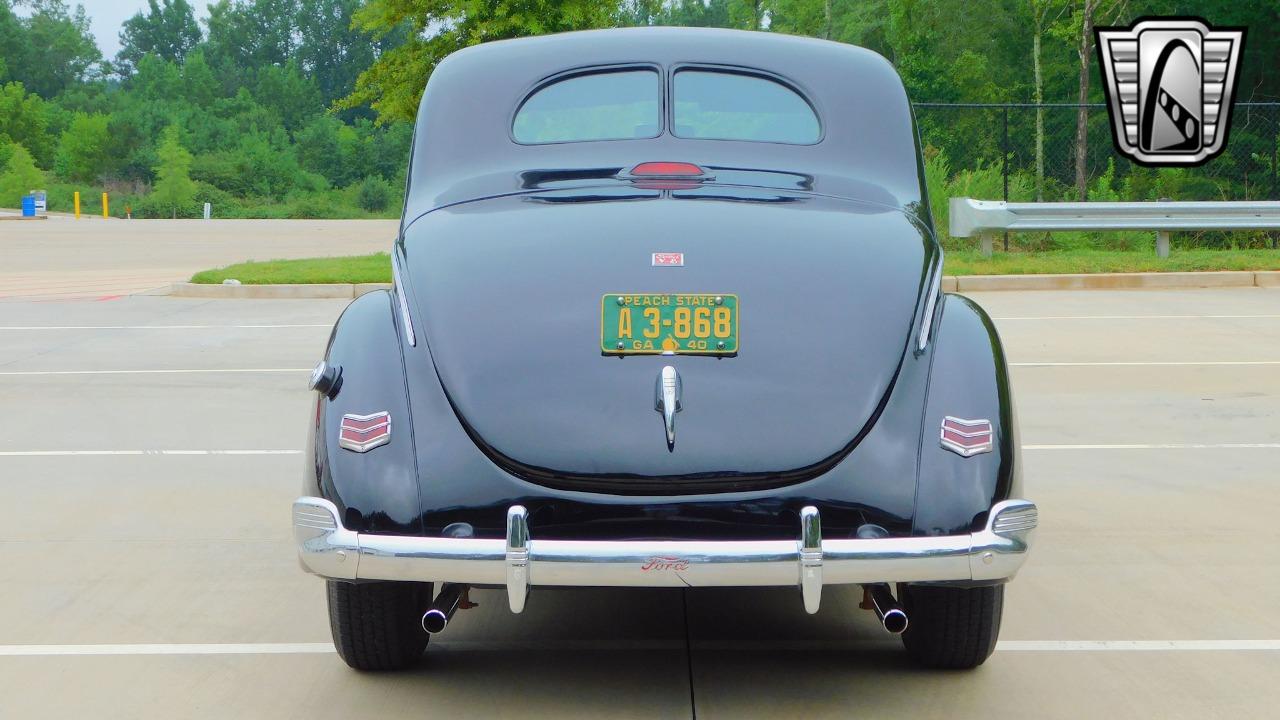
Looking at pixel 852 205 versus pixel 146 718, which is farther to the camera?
pixel 852 205

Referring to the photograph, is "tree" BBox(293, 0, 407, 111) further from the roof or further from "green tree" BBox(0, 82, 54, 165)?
the roof

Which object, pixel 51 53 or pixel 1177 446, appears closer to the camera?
pixel 1177 446

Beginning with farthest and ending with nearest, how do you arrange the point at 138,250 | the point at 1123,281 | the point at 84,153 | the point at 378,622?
the point at 84,153 < the point at 138,250 < the point at 1123,281 < the point at 378,622

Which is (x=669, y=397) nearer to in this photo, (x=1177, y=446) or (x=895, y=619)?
(x=895, y=619)

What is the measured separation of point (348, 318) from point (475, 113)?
103 cm

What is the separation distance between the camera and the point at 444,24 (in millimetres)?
22172

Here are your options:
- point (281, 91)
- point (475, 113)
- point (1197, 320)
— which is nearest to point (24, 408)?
point (475, 113)

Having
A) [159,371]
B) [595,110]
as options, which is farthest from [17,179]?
[595,110]

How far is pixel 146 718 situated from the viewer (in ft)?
12.3

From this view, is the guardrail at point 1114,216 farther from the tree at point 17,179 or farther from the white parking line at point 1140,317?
the tree at point 17,179

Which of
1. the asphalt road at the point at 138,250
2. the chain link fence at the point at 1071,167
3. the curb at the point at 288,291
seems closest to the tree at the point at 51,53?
the asphalt road at the point at 138,250

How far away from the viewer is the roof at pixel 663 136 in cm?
461

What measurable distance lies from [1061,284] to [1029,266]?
0.78 metres

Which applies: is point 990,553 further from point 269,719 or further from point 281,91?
point 281,91
